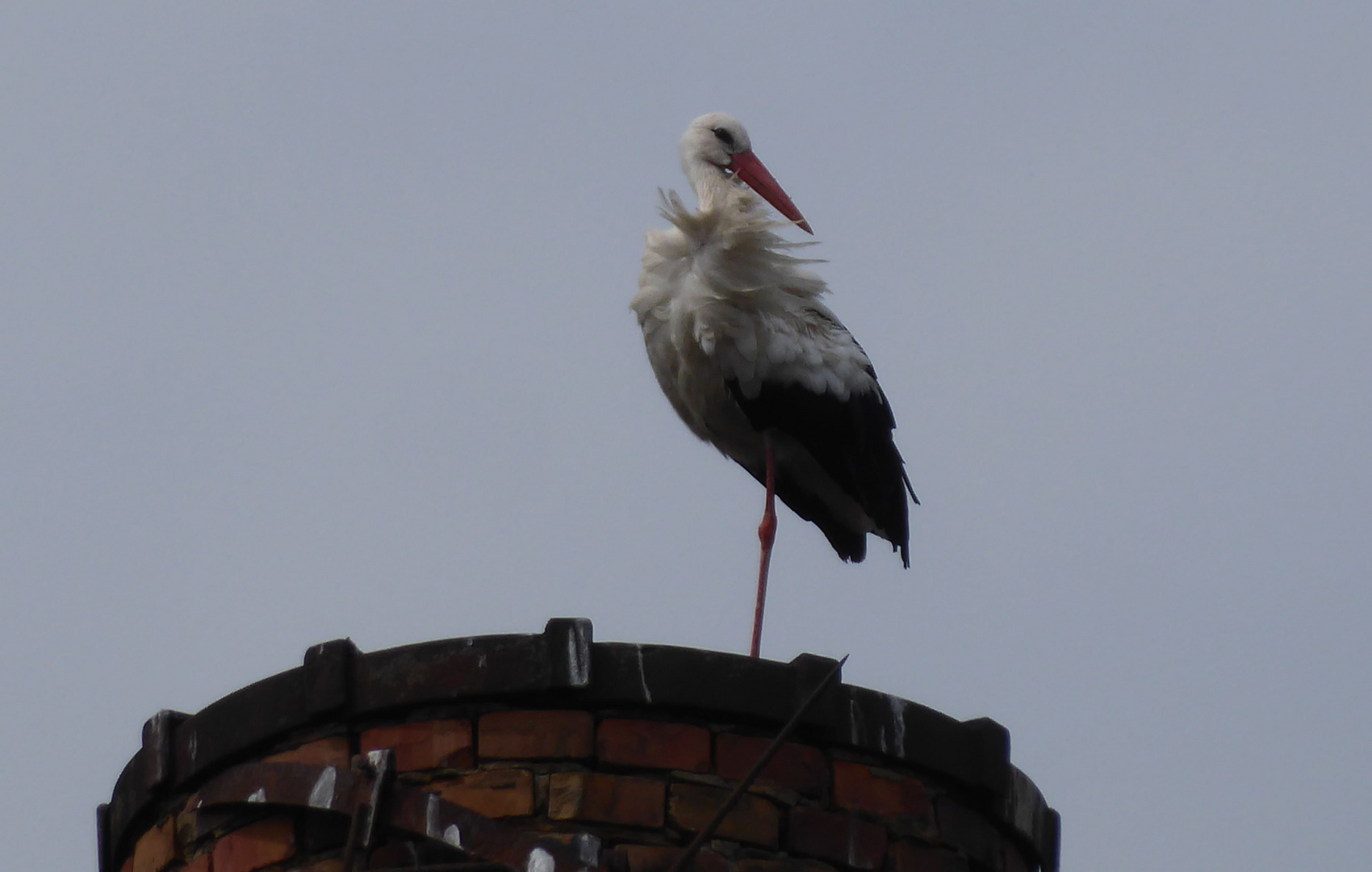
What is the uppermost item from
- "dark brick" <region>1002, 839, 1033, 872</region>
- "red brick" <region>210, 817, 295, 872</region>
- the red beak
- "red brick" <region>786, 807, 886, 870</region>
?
the red beak

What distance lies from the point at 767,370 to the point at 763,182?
1158mm

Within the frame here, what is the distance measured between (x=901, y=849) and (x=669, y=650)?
2.08 ft

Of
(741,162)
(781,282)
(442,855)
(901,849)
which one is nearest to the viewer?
(442,855)

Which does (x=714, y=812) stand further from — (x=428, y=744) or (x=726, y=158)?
(x=726, y=158)

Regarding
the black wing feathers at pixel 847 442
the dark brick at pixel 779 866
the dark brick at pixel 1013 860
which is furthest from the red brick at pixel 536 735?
the black wing feathers at pixel 847 442

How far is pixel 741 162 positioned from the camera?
25.9 feet

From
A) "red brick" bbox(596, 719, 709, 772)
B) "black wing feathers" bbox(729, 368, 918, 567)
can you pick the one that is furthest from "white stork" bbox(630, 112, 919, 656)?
"red brick" bbox(596, 719, 709, 772)

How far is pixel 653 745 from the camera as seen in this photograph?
416cm

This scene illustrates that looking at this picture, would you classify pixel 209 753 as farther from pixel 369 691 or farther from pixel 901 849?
pixel 901 849

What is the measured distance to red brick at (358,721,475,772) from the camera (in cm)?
414

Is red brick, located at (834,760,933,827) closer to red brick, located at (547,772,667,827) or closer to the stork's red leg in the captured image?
red brick, located at (547,772,667,827)

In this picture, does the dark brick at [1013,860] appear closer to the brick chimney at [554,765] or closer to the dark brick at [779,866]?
the brick chimney at [554,765]

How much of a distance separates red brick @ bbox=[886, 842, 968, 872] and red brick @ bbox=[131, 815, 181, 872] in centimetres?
148

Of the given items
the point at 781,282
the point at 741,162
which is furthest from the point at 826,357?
the point at 741,162
